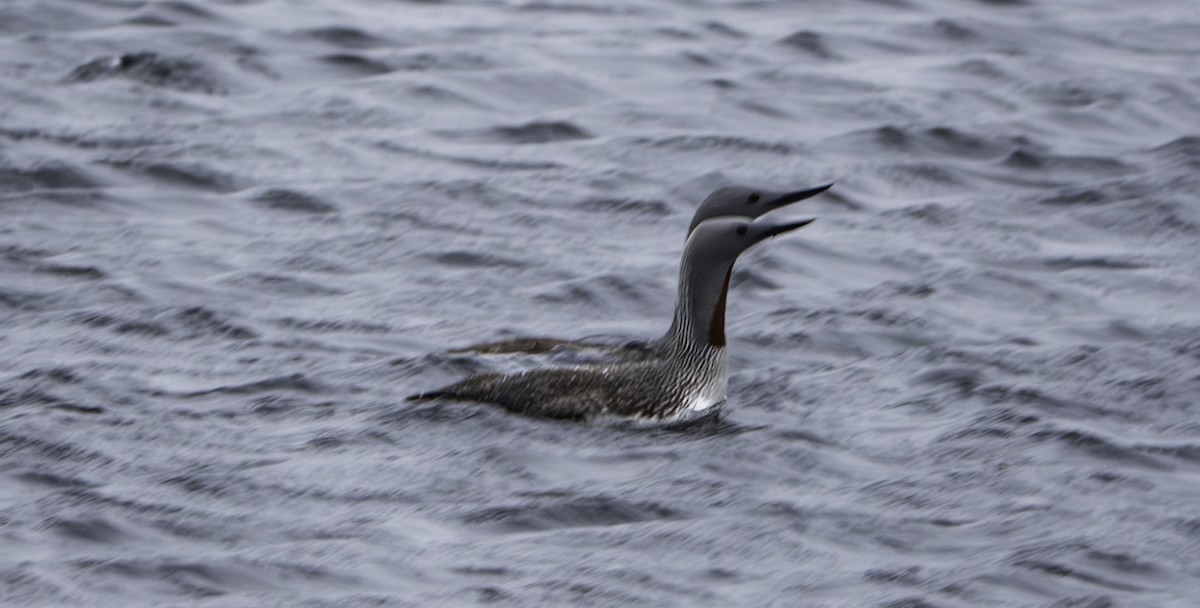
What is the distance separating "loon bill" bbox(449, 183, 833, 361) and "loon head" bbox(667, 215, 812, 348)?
45 millimetres

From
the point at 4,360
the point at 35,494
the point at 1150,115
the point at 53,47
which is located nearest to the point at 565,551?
the point at 35,494

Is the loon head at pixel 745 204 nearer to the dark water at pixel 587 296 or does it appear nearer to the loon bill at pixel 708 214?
the loon bill at pixel 708 214

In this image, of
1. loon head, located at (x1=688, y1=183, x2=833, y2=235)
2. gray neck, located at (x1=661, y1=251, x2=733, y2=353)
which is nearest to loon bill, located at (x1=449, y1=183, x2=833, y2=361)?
loon head, located at (x1=688, y1=183, x2=833, y2=235)

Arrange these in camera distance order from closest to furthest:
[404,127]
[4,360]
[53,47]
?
[4,360] → [404,127] → [53,47]

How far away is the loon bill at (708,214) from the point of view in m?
10.4

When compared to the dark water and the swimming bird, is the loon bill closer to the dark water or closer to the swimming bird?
the swimming bird

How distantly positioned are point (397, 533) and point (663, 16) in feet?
35.0

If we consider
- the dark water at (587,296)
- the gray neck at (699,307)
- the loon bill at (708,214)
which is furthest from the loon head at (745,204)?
the dark water at (587,296)

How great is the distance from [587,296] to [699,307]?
1.72 meters

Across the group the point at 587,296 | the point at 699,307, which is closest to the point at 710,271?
the point at 699,307

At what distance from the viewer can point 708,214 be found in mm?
10375

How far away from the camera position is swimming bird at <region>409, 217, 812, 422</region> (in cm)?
996

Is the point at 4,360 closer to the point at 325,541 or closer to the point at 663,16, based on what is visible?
the point at 325,541

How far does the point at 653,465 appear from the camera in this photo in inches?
380
